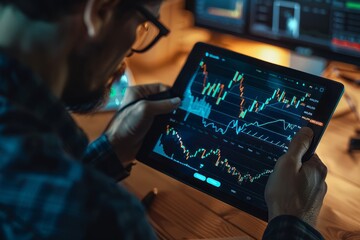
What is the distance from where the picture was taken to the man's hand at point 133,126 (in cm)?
92

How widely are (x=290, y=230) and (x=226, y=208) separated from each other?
207mm

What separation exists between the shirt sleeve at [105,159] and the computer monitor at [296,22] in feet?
1.81

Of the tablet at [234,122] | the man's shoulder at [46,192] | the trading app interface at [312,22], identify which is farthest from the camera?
the trading app interface at [312,22]

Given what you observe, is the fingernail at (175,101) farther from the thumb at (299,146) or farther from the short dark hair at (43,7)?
the short dark hair at (43,7)

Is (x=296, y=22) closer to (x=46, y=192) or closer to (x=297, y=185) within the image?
(x=297, y=185)

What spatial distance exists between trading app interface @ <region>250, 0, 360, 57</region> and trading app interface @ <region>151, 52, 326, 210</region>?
0.33 metres

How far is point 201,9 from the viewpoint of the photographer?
135 centimetres

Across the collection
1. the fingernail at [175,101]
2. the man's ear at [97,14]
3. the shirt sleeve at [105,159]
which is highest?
the man's ear at [97,14]

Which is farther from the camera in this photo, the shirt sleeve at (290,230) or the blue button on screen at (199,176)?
the blue button on screen at (199,176)

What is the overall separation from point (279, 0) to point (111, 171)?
605 mm

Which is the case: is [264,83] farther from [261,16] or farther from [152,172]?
[261,16]

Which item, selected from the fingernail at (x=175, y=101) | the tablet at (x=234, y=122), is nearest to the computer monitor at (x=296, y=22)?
the tablet at (x=234, y=122)

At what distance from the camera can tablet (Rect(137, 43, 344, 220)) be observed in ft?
2.74

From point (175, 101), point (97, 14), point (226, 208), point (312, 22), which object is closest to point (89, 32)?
point (97, 14)
